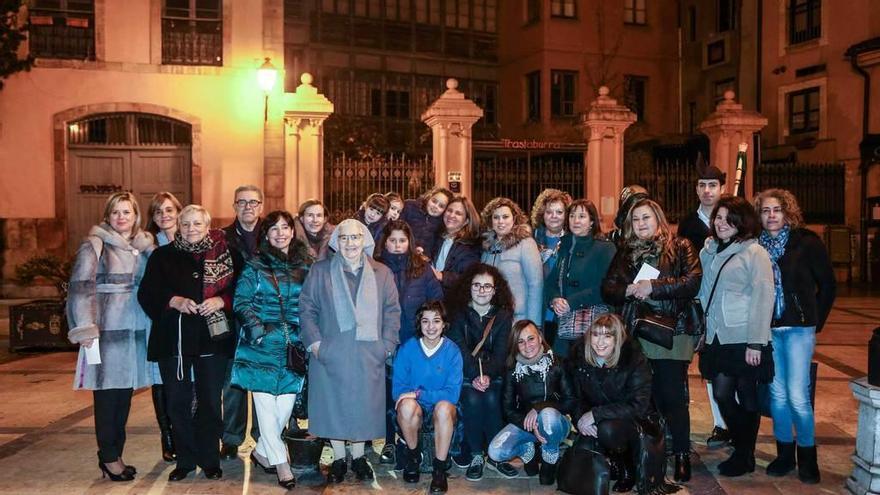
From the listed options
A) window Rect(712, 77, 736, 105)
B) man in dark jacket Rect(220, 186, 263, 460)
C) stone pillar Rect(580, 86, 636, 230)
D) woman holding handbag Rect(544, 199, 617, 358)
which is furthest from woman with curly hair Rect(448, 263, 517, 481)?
window Rect(712, 77, 736, 105)

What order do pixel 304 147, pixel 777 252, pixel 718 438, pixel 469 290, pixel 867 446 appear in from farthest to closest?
1. pixel 304 147
2. pixel 718 438
3. pixel 469 290
4. pixel 777 252
5. pixel 867 446

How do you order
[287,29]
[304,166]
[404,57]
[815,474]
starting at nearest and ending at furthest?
[815,474], [304,166], [287,29], [404,57]

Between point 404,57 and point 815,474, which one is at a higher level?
point 404,57

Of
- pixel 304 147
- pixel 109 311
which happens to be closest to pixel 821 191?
pixel 304 147

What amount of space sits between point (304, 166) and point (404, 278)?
8053 mm

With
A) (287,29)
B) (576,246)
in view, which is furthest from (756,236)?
(287,29)

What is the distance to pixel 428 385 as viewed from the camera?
5500mm

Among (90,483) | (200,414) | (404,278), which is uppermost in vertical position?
(404,278)

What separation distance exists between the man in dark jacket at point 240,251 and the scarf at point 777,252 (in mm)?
3690

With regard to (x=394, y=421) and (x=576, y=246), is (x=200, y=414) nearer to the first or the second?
(x=394, y=421)

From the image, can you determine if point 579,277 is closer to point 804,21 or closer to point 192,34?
point 192,34

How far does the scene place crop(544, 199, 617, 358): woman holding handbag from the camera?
5.90 metres

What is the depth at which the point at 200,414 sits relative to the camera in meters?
5.46

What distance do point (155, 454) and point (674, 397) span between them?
3867 millimetres
